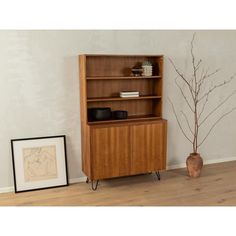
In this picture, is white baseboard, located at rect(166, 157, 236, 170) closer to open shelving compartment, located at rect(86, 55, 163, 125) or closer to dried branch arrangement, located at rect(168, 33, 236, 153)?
dried branch arrangement, located at rect(168, 33, 236, 153)

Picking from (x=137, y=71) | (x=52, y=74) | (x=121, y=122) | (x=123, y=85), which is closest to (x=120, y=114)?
(x=121, y=122)

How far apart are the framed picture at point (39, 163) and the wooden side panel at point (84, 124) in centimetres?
23

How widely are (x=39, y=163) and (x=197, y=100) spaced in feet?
7.33

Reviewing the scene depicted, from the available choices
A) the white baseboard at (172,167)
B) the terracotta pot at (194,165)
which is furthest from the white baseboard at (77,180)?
the terracotta pot at (194,165)

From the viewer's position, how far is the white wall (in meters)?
3.25

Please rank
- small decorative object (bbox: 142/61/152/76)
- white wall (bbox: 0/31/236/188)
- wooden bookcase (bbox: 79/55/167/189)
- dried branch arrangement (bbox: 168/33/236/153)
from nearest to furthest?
1. white wall (bbox: 0/31/236/188)
2. wooden bookcase (bbox: 79/55/167/189)
3. small decorative object (bbox: 142/61/152/76)
4. dried branch arrangement (bbox: 168/33/236/153)

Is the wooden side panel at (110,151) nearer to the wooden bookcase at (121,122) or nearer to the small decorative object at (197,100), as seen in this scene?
the wooden bookcase at (121,122)

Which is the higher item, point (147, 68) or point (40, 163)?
point (147, 68)

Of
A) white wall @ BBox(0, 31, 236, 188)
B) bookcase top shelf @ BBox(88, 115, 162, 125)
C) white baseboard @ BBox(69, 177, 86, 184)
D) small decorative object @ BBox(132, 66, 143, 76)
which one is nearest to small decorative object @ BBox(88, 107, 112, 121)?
bookcase top shelf @ BBox(88, 115, 162, 125)

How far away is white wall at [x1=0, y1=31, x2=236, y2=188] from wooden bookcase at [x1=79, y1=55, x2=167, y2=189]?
13 centimetres

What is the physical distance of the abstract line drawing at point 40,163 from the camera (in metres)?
3.42

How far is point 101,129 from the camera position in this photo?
3312 mm

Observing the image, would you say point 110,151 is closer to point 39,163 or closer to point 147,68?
point 39,163

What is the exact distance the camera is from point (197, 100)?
4125 mm
